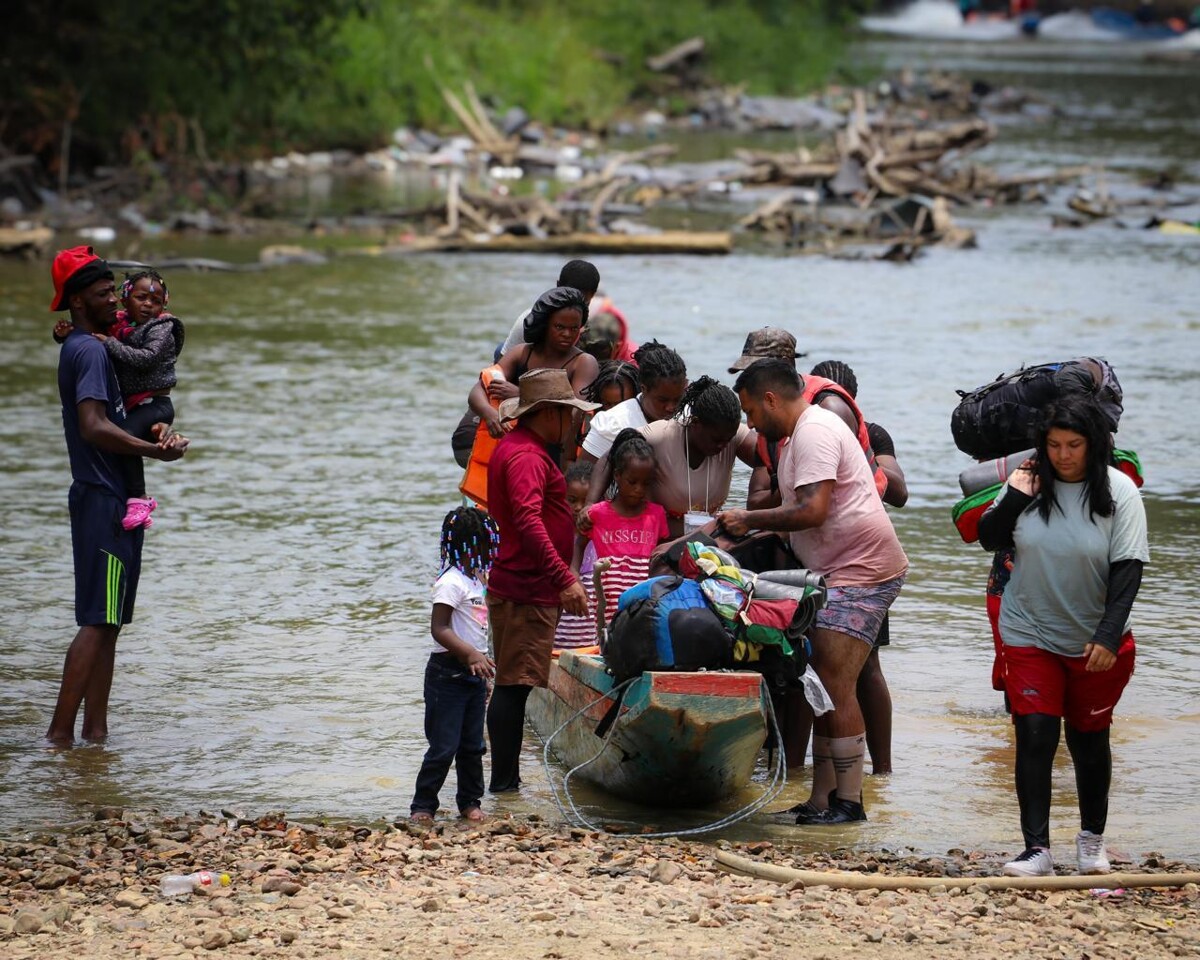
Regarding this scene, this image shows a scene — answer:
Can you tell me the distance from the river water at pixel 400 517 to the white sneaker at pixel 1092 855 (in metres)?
0.52

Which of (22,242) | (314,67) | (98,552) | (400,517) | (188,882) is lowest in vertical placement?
(400,517)

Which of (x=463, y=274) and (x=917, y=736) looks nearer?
(x=917, y=736)

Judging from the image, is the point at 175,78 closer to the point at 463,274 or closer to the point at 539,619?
the point at 463,274

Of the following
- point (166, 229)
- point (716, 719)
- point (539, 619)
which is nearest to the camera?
point (716, 719)

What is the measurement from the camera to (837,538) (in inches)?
264

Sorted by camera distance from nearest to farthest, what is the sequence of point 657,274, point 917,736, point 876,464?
point 876,464 → point 917,736 → point 657,274

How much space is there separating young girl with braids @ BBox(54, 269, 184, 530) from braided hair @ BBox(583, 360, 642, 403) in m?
1.87

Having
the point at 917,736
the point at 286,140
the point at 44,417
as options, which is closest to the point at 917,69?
the point at 286,140

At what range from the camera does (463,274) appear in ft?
78.3

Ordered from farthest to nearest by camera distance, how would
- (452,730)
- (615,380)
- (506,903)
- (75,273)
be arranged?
(615,380)
(75,273)
(452,730)
(506,903)

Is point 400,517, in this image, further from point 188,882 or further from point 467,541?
point 188,882

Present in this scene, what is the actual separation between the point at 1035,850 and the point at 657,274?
1822cm

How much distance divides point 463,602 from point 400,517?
572 centimetres

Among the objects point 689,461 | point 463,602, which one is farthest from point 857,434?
point 463,602
